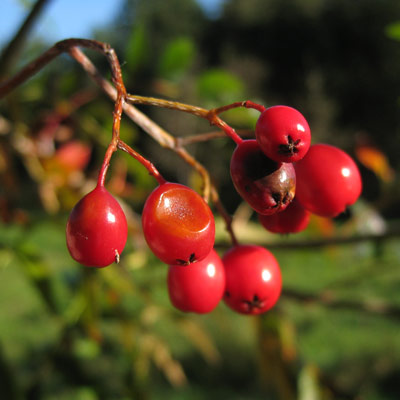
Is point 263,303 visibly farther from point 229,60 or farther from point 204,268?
point 229,60

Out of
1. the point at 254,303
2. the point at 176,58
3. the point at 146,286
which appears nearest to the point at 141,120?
the point at 254,303

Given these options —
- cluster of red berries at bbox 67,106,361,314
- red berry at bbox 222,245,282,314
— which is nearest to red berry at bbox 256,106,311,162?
cluster of red berries at bbox 67,106,361,314

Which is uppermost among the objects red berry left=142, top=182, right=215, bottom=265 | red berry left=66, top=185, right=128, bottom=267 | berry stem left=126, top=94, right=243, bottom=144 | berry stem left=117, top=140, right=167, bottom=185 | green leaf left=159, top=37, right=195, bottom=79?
green leaf left=159, top=37, right=195, bottom=79

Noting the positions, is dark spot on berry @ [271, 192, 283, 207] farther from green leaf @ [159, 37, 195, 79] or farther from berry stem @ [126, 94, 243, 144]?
green leaf @ [159, 37, 195, 79]

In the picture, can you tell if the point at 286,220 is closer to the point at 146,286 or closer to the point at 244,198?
the point at 244,198

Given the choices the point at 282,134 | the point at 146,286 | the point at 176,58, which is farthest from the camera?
the point at 146,286
